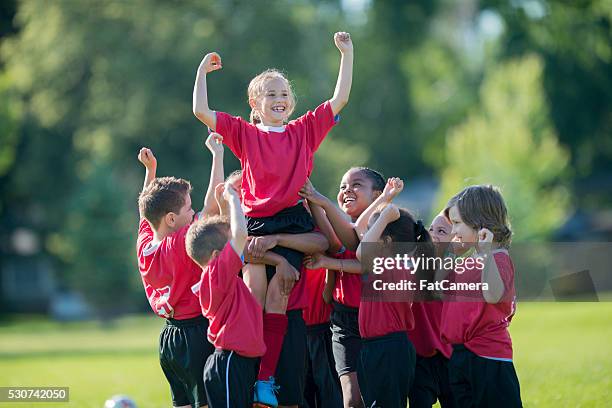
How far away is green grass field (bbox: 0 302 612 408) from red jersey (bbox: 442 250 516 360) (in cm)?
223

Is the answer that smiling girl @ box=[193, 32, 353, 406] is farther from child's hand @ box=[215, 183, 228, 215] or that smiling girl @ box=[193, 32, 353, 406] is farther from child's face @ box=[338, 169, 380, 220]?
child's face @ box=[338, 169, 380, 220]

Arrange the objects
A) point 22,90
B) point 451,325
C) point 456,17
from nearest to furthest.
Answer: point 451,325
point 22,90
point 456,17

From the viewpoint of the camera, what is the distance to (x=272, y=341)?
20.7 ft

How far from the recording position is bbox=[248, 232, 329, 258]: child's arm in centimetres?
626

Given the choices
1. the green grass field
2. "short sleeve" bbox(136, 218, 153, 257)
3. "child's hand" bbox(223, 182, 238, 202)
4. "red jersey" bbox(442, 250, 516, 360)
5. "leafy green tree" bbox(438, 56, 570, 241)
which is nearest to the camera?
"child's hand" bbox(223, 182, 238, 202)

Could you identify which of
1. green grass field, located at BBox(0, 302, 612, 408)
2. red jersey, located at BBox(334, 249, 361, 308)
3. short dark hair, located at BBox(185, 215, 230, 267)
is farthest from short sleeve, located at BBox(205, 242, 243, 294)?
green grass field, located at BBox(0, 302, 612, 408)

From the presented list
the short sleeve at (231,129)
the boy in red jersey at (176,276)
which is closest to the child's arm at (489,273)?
the short sleeve at (231,129)

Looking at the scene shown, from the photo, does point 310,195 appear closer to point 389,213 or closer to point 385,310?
point 389,213

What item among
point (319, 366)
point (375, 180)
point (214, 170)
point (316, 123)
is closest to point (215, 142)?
point (214, 170)

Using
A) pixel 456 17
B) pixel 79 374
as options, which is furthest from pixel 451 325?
pixel 456 17

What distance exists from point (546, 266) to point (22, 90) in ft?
104

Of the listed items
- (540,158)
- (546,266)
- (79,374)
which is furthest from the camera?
(540,158)

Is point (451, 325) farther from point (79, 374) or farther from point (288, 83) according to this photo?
point (79, 374)

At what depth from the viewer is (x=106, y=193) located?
38656mm
